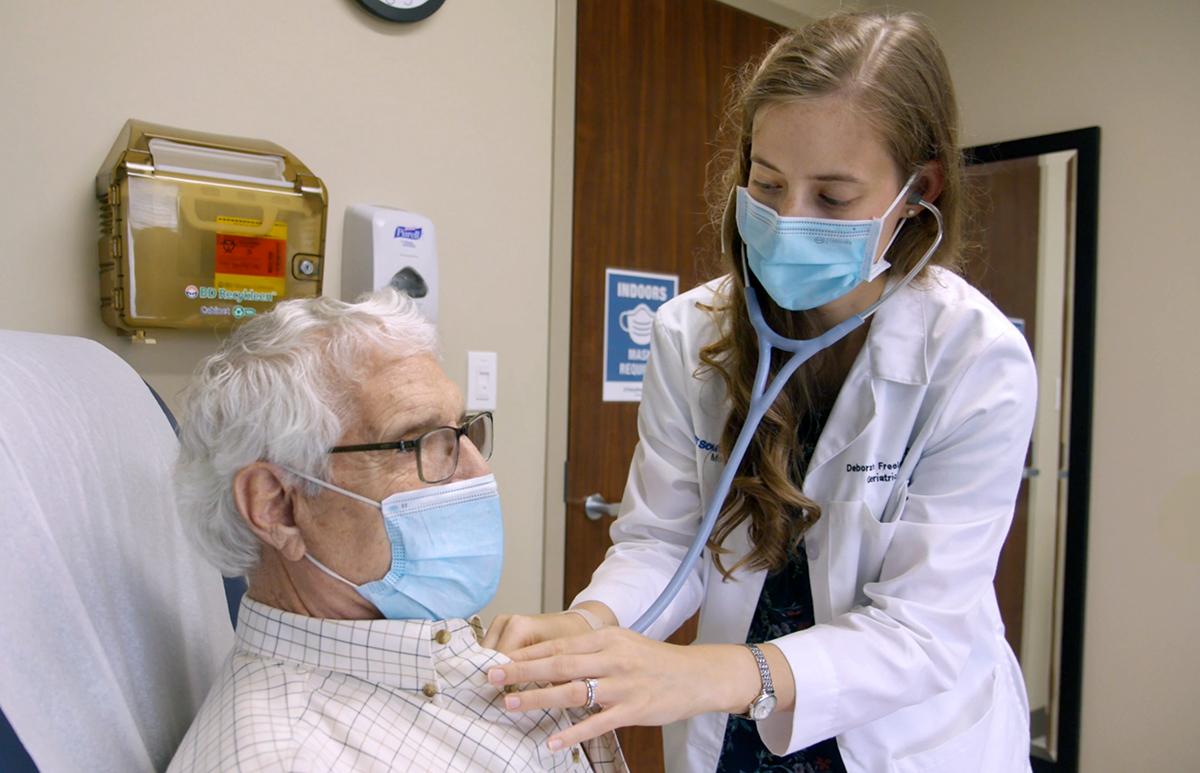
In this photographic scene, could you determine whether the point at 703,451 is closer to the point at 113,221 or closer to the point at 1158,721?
the point at 113,221

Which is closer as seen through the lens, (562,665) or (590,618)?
(562,665)

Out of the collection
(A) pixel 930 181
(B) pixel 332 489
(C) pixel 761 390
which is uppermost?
(A) pixel 930 181

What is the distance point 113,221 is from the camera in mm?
1291

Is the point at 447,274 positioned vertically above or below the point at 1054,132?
below

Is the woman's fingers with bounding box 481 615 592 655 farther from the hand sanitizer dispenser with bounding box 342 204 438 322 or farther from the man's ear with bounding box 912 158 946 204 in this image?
the hand sanitizer dispenser with bounding box 342 204 438 322

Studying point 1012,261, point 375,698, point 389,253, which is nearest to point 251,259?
point 389,253

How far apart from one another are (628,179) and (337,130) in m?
0.77

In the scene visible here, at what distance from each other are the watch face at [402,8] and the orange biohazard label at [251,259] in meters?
0.50

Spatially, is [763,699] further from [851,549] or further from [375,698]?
[375,698]

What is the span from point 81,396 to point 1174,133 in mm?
2515

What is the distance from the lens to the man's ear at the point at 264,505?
3.04 ft

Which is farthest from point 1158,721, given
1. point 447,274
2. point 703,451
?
point 447,274

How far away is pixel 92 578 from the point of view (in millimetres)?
921

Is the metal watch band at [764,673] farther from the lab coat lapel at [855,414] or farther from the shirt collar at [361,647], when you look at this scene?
the shirt collar at [361,647]
